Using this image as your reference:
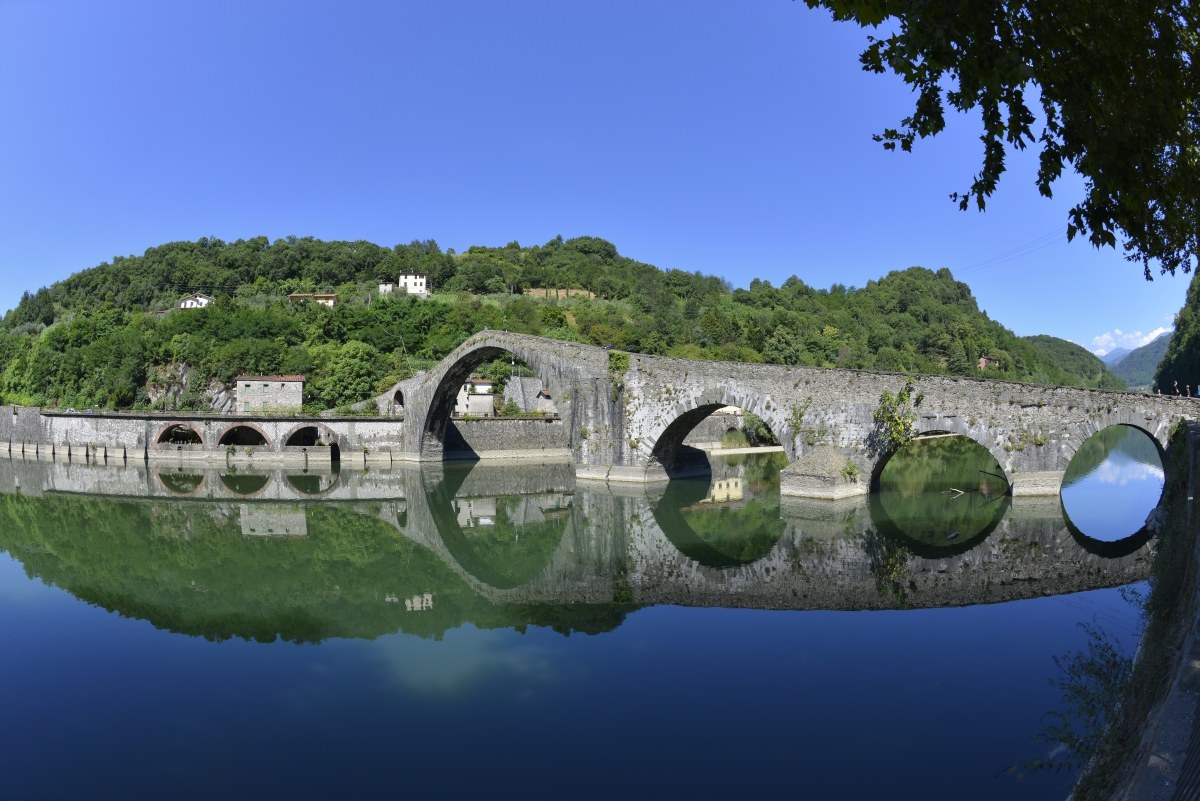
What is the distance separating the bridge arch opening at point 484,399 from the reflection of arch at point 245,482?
7860 mm

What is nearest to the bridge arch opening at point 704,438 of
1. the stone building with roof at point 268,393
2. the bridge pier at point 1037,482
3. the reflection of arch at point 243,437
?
the bridge pier at point 1037,482

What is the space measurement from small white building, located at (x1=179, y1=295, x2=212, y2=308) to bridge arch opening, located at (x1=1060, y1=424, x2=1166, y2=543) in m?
69.0

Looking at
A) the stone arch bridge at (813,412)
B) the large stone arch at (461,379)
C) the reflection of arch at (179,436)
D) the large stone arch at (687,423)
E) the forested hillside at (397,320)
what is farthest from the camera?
the forested hillside at (397,320)

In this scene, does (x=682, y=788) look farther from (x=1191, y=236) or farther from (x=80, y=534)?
(x=80, y=534)

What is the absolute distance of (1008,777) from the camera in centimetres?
727

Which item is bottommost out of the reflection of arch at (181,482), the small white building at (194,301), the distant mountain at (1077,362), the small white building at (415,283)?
the reflection of arch at (181,482)

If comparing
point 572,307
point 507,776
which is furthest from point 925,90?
point 572,307

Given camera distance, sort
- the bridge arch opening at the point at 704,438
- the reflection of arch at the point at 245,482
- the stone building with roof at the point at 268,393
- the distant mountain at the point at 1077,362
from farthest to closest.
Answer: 1. the distant mountain at the point at 1077,362
2. the stone building with roof at the point at 268,393
3. the reflection of arch at the point at 245,482
4. the bridge arch opening at the point at 704,438

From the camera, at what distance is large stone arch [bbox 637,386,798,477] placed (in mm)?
25234

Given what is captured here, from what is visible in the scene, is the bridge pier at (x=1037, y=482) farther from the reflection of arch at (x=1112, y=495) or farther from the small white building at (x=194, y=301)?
the small white building at (x=194, y=301)

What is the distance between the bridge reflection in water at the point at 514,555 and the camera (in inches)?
541

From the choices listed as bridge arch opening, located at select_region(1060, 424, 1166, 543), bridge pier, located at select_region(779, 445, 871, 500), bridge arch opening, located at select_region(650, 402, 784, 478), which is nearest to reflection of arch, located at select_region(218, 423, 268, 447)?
bridge arch opening, located at select_region(650, 402, 784, 478)

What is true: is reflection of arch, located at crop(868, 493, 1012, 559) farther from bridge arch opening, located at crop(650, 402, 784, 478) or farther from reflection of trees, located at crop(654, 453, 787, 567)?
bridge arch opening, located at crop(650, 402, 784, 478)

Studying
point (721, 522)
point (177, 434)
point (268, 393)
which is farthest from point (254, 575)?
point (268, 393)
